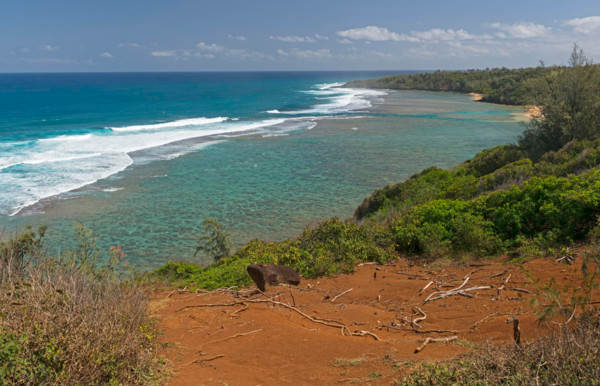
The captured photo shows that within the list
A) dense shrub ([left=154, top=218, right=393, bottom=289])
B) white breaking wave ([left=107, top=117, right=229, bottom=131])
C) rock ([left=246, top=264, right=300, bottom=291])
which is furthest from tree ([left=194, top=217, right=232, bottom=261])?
white breaking wave ([left=107, top=117, right=229, bottom=131])

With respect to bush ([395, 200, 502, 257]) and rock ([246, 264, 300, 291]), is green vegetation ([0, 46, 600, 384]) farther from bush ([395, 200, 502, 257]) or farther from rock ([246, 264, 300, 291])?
rock ([246, 264, 300, 291])

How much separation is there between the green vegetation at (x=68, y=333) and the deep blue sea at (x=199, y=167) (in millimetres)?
10898

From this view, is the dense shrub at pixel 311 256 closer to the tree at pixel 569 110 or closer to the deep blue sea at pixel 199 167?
the deep blue sea at pixel 199 167

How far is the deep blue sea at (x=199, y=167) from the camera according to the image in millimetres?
19828

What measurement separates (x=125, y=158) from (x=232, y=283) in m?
26.3

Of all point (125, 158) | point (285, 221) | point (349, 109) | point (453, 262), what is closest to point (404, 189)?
point (285, 221)

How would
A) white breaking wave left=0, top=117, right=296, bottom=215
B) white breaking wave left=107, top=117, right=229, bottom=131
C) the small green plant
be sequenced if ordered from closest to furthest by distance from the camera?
1. the small green plant
2. white breaking wave left=0, top=117, right=296, bottom=215
3. white breaking wave left=107, top=117, right=229, bottom=131

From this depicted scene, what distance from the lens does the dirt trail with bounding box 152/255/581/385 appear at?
221 inches

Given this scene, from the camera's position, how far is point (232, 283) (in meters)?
9.77

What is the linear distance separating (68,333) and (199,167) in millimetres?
26856

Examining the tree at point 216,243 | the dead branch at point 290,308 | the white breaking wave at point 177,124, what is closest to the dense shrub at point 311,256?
the dead branch at point 290,308

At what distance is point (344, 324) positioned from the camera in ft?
23.7

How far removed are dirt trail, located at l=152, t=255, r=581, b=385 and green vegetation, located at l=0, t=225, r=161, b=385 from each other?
0.81 meters

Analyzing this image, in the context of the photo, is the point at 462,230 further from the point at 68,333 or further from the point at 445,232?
the point at 68,333
